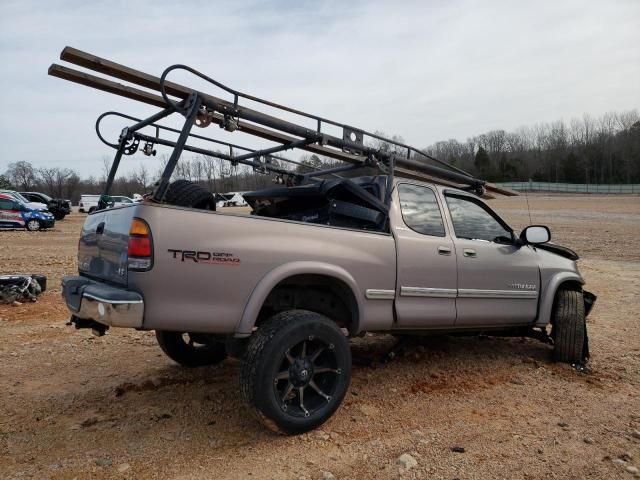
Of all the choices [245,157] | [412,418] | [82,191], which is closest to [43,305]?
[245,157]

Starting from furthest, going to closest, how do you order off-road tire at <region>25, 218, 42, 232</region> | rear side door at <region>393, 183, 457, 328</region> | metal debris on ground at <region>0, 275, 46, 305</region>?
off-road tire at <region>25, 218, 42, 232</region>, metal debris on ground at <region>0, 275, 46, 305</region>, rear side door at <region>393, 183, 457, 328</region>

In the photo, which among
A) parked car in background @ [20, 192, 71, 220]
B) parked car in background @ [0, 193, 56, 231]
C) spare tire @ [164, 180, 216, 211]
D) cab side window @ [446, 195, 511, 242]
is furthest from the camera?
parked car in background @ [20, 192, 71, 220]

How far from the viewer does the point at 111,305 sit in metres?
2.84

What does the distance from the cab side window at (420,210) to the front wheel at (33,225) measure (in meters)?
21.8

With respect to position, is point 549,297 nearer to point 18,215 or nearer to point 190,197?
point 190,197

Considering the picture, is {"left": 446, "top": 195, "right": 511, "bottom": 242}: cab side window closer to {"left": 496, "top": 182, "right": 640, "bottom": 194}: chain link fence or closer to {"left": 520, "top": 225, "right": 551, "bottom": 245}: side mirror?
{"left": 520, "top": 225, "right": 551, "bottom": 245}: side mirror

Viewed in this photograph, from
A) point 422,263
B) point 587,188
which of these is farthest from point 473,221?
point 587,188

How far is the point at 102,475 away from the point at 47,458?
0.46 m

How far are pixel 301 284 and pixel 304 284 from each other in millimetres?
23

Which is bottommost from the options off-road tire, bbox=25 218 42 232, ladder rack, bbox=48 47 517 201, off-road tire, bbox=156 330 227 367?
off-road tire, bbox=156 330 227 367

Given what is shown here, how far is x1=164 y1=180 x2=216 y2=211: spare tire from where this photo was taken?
3729 mm

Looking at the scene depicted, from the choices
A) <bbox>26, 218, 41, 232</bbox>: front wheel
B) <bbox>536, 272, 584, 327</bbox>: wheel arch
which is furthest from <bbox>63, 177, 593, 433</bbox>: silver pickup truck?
<bbox>26, 218, 41, 232</bbox>: front wheel

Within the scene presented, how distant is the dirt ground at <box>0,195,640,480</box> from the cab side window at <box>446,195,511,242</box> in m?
1.28

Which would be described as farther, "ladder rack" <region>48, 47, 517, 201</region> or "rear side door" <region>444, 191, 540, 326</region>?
"rear side door" <region>444, 191, 540, 326</region>
